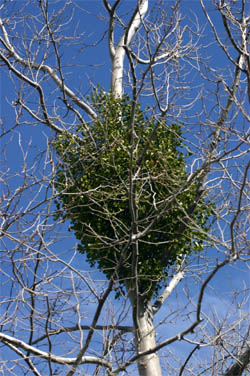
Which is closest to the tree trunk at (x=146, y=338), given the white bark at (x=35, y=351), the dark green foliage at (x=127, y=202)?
the dark green foliage at (x=127, y=202)

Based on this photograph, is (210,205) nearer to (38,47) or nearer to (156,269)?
(156,269)

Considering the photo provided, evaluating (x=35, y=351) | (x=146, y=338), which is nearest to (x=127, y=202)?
(x=146, y=338)

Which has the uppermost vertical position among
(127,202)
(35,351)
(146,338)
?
(127,202)

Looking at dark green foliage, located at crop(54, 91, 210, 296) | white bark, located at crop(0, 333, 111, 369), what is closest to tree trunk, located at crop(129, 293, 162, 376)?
dark green foliage, located at crop(54, 91, 210, 296)

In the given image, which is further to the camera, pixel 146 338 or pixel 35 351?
pixel 146 338

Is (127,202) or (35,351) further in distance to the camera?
(127,202)

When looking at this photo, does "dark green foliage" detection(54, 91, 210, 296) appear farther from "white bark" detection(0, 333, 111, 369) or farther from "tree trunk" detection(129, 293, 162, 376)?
"white bark" detection(0, 333, 111, 369)

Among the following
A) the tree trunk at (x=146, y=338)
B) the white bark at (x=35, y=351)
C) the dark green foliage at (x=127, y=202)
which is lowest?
the white bark at (x=35, y=351)

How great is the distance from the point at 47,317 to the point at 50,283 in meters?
0.32

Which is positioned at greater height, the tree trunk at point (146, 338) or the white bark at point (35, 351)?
the tree trunk at point (146, 338)

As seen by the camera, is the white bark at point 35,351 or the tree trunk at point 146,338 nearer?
the white bark at point 35,351

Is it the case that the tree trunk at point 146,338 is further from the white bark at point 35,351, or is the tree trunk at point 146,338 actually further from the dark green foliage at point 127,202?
the white bark at point 35,351

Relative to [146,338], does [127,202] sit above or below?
above

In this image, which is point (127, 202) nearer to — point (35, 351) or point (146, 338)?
point (146, 338)
